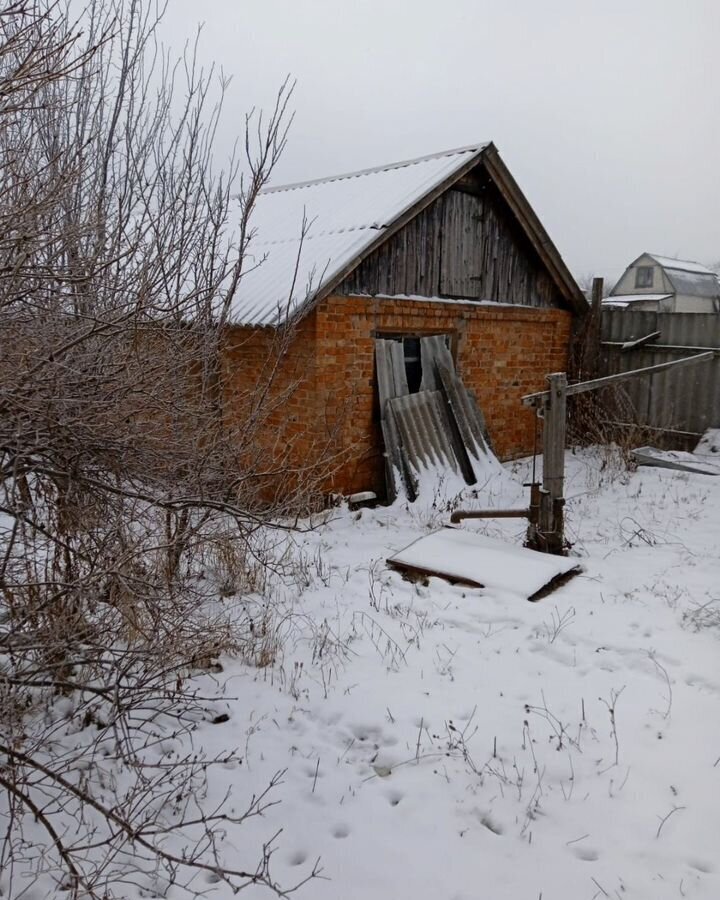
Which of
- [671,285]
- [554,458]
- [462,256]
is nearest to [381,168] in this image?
[462,256]

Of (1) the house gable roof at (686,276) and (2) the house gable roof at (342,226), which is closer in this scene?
(2) the house gable roof at (342,226)

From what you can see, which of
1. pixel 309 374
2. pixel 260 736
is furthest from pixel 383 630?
pixel 309 374

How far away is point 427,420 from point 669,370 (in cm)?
407

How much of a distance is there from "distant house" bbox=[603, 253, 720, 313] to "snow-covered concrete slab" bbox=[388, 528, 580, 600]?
27628mm

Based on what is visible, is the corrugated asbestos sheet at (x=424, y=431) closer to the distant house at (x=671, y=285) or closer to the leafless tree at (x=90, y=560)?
the leafless tree at (x=90, y=560)

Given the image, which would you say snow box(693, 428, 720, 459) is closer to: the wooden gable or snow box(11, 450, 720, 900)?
the wooden gable

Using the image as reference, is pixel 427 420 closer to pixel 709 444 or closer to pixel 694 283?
pixel 709 444

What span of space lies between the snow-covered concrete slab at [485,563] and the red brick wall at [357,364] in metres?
1.10

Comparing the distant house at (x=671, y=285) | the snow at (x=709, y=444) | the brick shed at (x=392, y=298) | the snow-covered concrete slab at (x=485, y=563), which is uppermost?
the distant house at (x=671, y=285)

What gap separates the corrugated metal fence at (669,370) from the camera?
920cm

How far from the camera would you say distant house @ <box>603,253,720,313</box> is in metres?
30.9

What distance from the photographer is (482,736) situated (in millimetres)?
3221

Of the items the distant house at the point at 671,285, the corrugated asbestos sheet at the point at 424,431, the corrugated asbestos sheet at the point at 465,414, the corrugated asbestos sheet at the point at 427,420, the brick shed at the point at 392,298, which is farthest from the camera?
the distant house at the point at 671,285

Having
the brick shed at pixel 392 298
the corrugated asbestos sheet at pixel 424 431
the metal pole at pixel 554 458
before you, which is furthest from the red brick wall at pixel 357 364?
the metal pole at pixel 554 458
